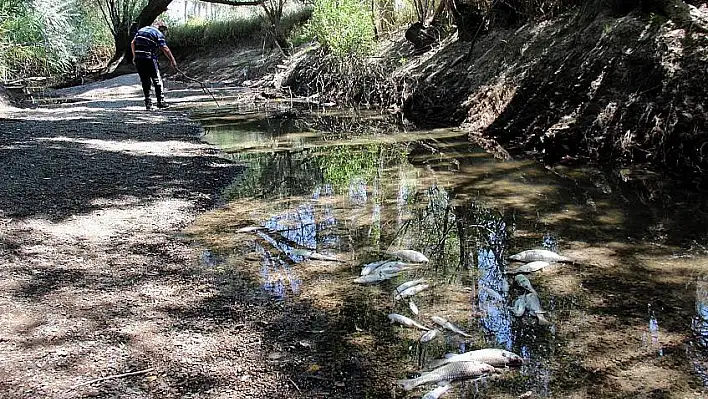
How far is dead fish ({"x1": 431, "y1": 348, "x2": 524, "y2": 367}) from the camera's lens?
99.6 inches

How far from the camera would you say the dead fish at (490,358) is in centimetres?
253

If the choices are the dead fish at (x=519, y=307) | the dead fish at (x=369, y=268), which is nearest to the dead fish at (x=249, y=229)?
the dead fish at (x=369, y=268)

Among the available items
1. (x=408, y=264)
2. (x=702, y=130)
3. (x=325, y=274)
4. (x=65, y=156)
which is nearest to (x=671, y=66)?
(x=702, y=130)

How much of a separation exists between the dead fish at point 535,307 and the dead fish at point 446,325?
41 cm

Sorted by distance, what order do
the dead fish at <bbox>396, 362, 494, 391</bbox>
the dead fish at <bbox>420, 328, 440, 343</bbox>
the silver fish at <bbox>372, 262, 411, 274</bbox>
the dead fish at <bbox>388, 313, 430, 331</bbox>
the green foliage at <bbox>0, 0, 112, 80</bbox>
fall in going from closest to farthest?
the dead fish at <bbox>396, 362, 494, 391</bbox>, the dead fish at <bbox>420, 328, 440, 343</bbox>, the dead fish at <bbox>388, 313, 430, 331</bbox>, the silver fish at <bbox>372, 262, 411, 274</bbox>, the green foliage at <bbox>0, 0, 112, 80</bbox>

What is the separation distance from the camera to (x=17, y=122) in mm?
9828

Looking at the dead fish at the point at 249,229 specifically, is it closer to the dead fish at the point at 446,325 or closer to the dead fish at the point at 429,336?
the dead fish at the point at 446,325

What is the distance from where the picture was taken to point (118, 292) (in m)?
3.28

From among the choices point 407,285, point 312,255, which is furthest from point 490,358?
point 312,255

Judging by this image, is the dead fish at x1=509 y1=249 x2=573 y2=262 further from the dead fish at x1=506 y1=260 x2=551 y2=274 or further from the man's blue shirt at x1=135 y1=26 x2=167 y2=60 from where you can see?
the man's blue shirt at x1=135 y1=26 x2=167 y2=60

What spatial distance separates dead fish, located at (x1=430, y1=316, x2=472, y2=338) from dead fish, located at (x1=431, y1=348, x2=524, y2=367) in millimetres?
283

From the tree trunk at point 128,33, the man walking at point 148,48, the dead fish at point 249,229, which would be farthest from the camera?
the tree trunk at point 128,33

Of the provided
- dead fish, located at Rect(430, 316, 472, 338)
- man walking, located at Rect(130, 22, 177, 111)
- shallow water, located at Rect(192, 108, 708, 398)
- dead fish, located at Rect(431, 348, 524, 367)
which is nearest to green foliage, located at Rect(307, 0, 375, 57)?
man walking, located at Rect(130, 22, 177, 111)

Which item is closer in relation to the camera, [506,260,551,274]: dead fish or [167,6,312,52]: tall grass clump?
[506,260,551,274]: dead fish
